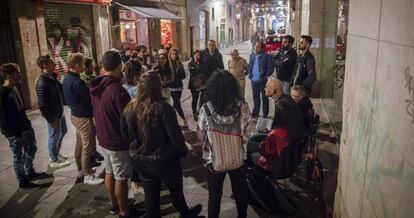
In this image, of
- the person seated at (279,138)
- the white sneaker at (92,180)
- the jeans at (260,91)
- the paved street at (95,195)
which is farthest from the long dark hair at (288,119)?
the jeans at (260,91)

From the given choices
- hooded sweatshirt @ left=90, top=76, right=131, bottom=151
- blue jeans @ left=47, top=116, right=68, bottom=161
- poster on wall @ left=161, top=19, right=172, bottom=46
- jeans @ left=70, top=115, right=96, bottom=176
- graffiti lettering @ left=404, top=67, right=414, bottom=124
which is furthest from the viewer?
poster on wall @ left=161, top=19, right=172, bottom=46

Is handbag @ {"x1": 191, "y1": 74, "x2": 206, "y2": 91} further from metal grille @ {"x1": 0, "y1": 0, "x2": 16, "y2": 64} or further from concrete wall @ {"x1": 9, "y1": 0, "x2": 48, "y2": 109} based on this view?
metal grille @ {"x1": 0, "y1": 0, "x2": 16, "y2": 64}

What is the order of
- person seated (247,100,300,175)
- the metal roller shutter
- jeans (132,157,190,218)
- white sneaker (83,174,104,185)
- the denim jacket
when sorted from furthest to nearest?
the metal roller shutter, the denim jacket, white sneaker (83,174,104,185), person seated (247,100,300,175), jeans (132,157,190,218)

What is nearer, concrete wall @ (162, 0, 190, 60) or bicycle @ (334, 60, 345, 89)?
bicycle @ (334, 60, 345, 89)

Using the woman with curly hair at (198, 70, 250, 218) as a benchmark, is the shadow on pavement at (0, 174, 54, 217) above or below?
below

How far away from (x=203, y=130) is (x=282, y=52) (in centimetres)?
518

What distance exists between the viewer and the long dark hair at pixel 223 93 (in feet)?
11.5

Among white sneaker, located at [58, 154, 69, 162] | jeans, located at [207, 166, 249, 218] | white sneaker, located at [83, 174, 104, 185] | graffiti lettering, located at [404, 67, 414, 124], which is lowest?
white sneaker, located at [83, 174, 104, 185]

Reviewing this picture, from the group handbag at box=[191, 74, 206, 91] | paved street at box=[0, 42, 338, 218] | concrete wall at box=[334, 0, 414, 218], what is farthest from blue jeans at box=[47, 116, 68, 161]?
concrete wall at box=[334, 0, 414, 218]

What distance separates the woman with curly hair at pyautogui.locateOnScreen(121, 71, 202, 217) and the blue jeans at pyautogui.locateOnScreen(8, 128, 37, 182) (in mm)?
2151

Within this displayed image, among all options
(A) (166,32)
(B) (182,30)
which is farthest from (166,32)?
(B) (182,30)

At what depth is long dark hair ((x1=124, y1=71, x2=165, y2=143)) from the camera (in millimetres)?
3480

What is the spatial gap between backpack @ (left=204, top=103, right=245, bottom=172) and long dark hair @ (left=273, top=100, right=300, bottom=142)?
826 mm

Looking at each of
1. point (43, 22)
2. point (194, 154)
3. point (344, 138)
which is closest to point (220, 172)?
point (344, 138)
